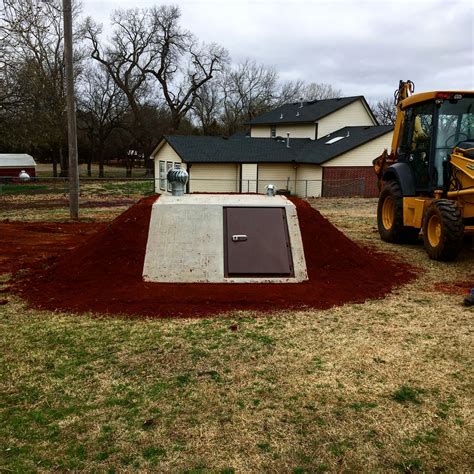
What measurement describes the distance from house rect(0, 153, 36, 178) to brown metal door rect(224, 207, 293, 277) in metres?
31.2

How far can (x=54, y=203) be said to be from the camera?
69.6 feet

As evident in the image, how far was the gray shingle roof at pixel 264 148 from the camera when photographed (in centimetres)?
2889

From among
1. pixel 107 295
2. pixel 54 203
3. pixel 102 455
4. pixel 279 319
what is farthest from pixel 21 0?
pixel 102 455

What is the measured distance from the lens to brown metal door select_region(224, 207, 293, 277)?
7168 mm

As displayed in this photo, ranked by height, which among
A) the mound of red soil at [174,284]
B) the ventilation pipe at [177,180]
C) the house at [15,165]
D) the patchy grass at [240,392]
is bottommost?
the patchy grass at [240,392]

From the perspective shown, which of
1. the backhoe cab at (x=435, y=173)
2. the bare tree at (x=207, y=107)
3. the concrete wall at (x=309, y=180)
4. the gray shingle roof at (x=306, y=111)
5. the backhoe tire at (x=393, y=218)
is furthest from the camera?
the bare tree at (x=207, y=107)

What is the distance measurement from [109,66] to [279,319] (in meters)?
45.8

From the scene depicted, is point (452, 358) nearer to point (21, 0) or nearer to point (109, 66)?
point (21, 0)

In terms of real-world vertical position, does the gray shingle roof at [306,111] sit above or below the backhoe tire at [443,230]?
above

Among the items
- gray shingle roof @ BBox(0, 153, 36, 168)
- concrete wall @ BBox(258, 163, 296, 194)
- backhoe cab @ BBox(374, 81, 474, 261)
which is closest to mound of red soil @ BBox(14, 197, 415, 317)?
backhoe cab @ BBox(374, 81, 474, 261)

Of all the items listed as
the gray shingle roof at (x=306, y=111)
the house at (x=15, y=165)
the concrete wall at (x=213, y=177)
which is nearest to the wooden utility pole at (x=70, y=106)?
the concrete wall at (x=213, y=177)

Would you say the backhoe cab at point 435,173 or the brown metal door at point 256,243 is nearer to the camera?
the brown metal door at point 256,243

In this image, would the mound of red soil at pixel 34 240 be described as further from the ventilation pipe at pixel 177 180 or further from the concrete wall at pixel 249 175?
the concrete wall at pixel 249 175

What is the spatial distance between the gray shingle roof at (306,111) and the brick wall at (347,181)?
5.75m
